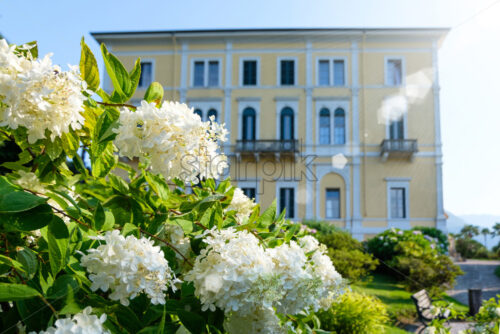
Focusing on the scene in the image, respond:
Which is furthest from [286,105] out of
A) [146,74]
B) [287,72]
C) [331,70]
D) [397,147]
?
[146,74]

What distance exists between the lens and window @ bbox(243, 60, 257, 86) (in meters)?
12.1

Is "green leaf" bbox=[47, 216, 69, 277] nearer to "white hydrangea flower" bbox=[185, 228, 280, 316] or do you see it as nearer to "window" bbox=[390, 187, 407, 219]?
"white hydrangea flower" bbox=[185, 228, 280, 316]

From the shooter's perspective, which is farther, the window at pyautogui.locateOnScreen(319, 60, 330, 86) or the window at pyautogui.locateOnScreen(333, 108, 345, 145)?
the window at pyautogui.locateOnScreen(319, 60, 330, 86)

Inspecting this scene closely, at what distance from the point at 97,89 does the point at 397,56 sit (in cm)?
1240

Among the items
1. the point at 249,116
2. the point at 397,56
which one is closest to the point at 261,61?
the point at 249,116

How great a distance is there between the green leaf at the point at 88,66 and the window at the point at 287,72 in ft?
37.8

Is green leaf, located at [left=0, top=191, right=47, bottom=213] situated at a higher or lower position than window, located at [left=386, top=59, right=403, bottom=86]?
lower

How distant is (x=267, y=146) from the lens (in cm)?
1159

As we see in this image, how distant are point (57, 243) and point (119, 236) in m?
0.11

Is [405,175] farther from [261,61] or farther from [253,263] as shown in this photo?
[253,263]

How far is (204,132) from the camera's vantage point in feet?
2.76

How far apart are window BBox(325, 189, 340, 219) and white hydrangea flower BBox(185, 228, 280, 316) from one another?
1058 cm

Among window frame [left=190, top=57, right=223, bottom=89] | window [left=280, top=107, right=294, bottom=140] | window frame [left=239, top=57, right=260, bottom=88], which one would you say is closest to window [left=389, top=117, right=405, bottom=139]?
window [left=280, top=107, right=294, bottom=140]

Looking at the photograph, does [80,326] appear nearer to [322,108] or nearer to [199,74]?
[322,108]
